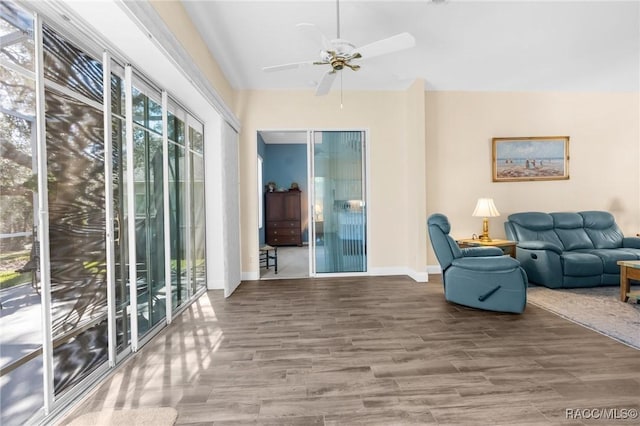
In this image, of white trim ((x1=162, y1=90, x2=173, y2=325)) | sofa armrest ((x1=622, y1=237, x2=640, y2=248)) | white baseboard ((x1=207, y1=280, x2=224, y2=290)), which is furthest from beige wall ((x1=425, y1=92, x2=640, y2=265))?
white trim ((x1=162, y1=90, x2=173, y2=325))

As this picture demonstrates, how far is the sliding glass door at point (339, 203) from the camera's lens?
500cm

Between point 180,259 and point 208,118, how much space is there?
6.36 feet

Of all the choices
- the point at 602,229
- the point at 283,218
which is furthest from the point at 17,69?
the point at 283,218

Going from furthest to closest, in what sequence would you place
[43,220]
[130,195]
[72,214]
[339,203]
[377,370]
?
[339,203], [130,195], [377,370], [72,214], [43,220]

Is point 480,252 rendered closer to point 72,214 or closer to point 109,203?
point 109,203

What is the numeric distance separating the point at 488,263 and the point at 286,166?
6.62 m

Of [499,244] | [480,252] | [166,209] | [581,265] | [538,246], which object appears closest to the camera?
[166,209]

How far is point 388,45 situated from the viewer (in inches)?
97.0

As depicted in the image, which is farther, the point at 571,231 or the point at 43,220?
the point at 571,231

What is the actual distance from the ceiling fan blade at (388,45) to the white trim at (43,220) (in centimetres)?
213

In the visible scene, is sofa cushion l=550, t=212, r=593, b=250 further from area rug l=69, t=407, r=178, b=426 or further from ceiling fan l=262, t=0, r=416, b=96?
area rug l=69, t=407, r=178, b=426

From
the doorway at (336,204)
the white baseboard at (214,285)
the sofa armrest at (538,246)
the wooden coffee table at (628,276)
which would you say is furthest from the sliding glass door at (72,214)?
the wooden coffee table at (628,276)

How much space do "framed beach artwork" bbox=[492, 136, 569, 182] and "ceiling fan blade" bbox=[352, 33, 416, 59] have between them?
3425 millimetres

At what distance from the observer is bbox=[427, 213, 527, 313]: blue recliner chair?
10.3 feet
